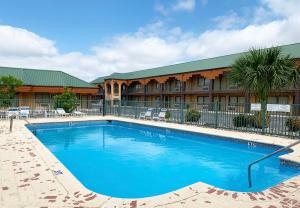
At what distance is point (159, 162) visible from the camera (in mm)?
8648

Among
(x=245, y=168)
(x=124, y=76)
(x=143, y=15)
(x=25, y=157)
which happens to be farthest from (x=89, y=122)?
(x=124, y=76)

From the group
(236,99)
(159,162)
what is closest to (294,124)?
(159,162)

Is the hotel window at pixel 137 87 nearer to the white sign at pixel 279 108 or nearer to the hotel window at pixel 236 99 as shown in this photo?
the hotel window at pixel 236 99

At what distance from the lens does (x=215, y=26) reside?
73.9 ft

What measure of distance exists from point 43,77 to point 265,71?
2514 centimetres

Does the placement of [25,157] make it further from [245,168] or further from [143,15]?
[143,15]

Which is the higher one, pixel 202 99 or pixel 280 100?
pixel 202 99

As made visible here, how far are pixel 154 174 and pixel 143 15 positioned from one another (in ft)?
48.7

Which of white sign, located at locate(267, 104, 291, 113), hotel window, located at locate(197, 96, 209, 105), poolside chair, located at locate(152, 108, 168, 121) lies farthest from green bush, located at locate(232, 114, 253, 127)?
hotel window, located at locate(197, 96, 209, 105)

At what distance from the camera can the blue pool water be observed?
6.44 metres

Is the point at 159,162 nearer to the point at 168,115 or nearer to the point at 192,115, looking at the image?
the point at 192,115

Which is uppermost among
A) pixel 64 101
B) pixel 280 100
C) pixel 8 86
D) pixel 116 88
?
pixel 116 88

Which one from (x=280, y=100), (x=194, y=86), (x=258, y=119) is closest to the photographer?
(x=258, y=119)

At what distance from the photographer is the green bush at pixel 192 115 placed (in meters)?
16.5
